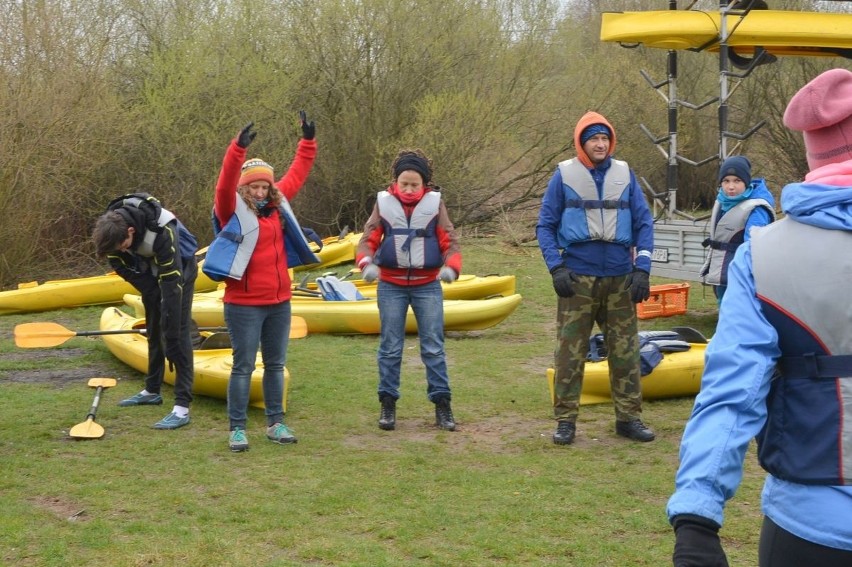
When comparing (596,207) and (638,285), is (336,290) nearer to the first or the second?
(596,207)

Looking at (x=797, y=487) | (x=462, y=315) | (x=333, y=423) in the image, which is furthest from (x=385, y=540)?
(x=462, y=315)

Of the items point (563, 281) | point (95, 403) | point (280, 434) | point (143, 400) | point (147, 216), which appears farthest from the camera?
point (143, 400)

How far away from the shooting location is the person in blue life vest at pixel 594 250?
5.61 m

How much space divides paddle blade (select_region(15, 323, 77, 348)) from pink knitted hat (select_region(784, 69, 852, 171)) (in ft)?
20.5

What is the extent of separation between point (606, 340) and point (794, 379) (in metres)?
3.97

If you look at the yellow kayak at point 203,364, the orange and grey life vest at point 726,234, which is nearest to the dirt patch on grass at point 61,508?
the yellow kayak at point 203,364

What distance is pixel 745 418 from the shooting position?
1.84m

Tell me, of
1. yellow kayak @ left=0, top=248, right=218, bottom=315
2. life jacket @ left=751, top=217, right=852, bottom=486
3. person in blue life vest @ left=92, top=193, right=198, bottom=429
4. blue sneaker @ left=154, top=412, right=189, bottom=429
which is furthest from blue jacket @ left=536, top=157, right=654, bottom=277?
yellow kayak @ left=0, top=248, right=218, bottom=315

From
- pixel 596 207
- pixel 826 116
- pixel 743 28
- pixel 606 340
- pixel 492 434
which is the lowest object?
pixel 492 434

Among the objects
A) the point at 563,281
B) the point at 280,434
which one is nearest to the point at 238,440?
the point at 280,434

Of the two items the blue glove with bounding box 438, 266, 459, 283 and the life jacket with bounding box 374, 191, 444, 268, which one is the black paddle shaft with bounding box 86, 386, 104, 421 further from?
the blue glove with bounding box 438, 266, 459, 283

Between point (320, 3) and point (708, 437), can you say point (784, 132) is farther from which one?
point (708, 437)

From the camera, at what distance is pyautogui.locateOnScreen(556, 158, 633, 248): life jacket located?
18.4ft

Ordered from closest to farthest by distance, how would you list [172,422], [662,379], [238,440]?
1. [238,440]
2. [172,422]
3. [662,379]
